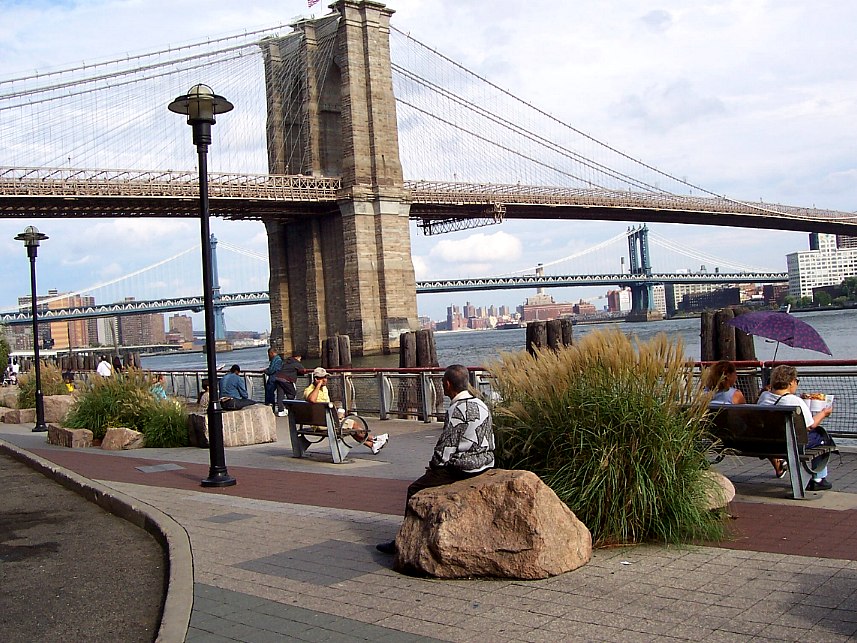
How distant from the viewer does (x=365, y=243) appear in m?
53.5

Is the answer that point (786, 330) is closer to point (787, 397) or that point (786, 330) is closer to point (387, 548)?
point (787, 397)

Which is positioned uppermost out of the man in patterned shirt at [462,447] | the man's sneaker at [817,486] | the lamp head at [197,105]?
the lamp head at [197,105]

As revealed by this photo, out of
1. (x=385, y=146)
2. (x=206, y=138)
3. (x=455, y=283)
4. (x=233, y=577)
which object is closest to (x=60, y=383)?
(x=206, y=138)

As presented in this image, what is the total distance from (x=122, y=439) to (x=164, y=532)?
23.4ft

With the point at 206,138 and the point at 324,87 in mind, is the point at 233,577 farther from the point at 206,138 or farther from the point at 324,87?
the point at 324,87

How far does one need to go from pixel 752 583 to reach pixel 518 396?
2150 mm

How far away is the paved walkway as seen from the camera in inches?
168

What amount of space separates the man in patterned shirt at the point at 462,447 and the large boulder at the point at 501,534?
1.35 ft

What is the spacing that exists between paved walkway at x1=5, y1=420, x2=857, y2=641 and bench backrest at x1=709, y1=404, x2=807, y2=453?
0.40 meters

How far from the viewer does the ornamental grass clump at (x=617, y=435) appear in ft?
18.6

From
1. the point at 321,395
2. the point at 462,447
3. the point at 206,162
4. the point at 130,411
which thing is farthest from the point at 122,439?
the point at 462,447

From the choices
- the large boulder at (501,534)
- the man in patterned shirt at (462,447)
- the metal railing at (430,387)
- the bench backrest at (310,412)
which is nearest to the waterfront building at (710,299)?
the metal railing at (430,387)

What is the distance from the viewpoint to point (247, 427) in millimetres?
12914

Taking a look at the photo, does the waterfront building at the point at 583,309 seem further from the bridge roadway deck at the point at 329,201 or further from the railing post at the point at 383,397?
the railing post at the point at 383,397
